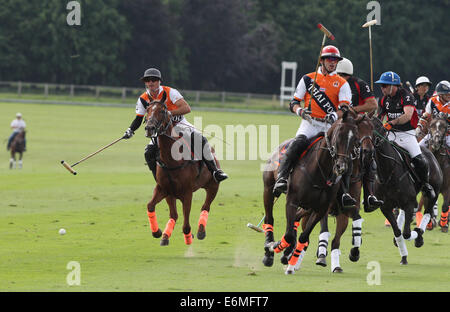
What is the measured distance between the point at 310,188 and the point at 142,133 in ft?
114

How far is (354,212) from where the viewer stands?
11.8 meters

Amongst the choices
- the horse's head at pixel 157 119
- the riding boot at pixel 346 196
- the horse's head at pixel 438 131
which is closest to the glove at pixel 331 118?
the riding boot at pixel 346 196

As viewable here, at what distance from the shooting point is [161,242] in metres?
13.3

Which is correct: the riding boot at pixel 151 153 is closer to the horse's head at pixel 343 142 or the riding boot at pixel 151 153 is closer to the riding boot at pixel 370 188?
the riding boot at pixel 370 188

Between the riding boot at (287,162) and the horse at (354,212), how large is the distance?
67 cm

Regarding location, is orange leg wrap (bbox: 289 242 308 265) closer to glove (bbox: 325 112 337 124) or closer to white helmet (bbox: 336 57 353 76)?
glove (bbox: 325 112 337 124)

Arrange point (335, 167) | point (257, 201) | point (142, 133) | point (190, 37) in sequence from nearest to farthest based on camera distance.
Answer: point (335, 167)
point (257, 201)
point (142, 133)
point (190, 37)

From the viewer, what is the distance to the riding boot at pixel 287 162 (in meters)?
11.0

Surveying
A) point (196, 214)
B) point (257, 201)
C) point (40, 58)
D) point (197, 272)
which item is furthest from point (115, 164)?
point (40, 58)

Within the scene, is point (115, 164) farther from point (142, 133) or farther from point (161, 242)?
point (161, 242)

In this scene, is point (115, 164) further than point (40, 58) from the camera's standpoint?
No

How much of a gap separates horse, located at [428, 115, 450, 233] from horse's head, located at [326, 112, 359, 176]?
5532mm

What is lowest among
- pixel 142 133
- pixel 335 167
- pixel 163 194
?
pixel 142 133

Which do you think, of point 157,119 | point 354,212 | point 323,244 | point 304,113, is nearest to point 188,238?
point 157,119
